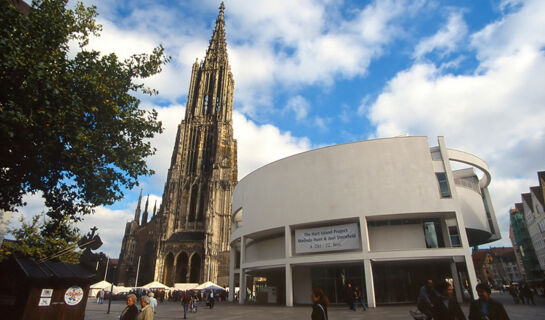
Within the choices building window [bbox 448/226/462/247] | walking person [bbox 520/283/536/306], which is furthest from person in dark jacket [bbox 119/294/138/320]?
walking person [bbox 520/283/536/306]

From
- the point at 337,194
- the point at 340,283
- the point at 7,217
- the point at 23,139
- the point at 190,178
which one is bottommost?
the point at 340,283

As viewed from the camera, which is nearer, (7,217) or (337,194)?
(7,217)

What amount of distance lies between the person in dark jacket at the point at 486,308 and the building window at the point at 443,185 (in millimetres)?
18302

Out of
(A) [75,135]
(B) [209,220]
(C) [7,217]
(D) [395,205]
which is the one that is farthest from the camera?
(B) [209,220]

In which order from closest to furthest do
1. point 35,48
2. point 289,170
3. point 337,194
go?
point 35,48
point 337,194
point 289,170

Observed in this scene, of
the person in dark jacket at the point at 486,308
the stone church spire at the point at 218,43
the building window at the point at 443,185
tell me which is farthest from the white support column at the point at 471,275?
the stone church spire at the point at 218,43

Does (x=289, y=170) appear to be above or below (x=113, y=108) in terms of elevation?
above

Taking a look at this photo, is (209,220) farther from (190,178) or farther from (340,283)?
(340,283)

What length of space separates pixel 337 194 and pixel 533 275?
46515 mm

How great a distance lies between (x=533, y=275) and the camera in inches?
1844

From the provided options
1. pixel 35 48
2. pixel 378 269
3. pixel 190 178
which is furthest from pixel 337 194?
pixel 190 178

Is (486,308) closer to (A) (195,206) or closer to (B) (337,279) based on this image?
(B) (337,279)

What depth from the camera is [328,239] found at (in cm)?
2200

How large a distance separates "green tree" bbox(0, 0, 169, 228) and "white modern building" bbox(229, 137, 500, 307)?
13.7 meters
